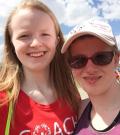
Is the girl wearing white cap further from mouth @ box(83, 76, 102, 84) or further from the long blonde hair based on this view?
the long blonde hair

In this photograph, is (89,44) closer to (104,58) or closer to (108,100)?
(104,58)

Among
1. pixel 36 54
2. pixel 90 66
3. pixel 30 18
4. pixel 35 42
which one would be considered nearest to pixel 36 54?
pixel 36 54

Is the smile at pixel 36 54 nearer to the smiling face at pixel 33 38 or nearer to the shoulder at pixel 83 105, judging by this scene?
the smiling face at pixel 33 38

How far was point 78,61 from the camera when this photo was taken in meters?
3.07

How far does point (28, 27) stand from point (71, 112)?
0.86m

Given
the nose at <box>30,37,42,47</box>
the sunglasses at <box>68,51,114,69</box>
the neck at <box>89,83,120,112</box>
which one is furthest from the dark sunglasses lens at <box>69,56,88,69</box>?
the nose at <box>30,37,42,47</box>

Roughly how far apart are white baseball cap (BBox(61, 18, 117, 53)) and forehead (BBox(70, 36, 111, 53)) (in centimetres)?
5

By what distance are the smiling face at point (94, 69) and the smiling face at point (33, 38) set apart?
0.54m

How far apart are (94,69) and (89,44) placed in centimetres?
20

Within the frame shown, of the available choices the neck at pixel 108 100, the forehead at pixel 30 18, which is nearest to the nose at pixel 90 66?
A: the neck at pixel 108 100

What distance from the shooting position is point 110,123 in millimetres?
2887

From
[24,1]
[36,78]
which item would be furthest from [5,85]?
[24,1]

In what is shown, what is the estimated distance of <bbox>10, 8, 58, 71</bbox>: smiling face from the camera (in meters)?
3.54

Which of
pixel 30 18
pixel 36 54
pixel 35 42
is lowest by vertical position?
pixel 36 54
